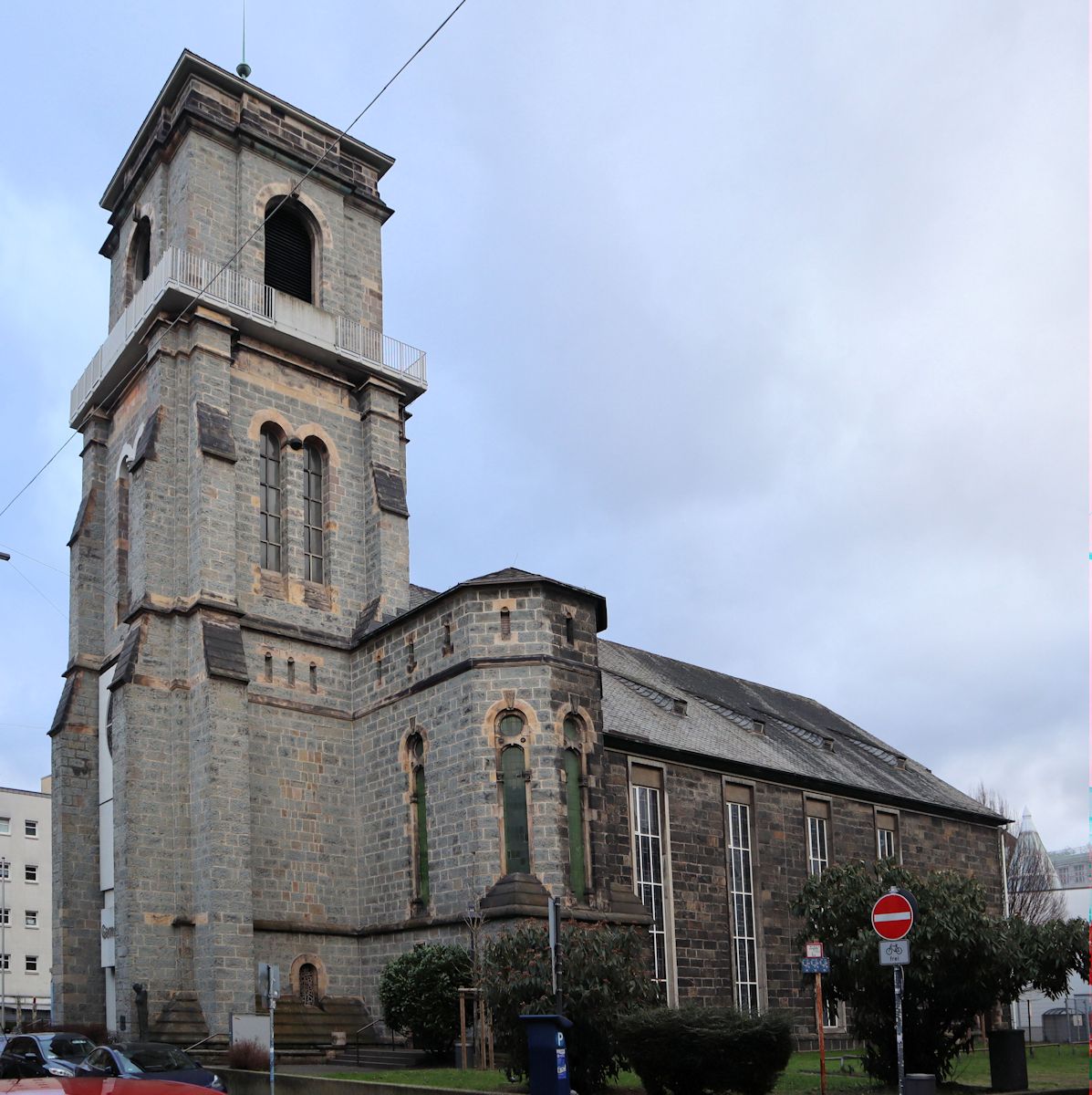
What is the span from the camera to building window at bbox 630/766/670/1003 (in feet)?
105

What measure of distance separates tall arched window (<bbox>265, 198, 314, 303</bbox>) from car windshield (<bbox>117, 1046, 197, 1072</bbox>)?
21059mm

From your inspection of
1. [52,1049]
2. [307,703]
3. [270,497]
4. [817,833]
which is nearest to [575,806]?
[307,703]

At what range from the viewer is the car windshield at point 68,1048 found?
22.5m

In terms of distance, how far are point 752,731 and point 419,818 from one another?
13721mm

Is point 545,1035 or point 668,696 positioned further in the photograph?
point 668,696

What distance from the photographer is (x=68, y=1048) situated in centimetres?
2288

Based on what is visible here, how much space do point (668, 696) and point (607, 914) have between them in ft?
37.4

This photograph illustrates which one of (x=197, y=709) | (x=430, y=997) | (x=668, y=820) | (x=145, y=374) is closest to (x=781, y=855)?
(x=668, y=820)

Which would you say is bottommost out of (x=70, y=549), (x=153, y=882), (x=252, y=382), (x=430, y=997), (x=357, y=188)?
(x=430, y=997)

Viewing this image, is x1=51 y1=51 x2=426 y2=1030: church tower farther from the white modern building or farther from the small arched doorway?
the white modern building

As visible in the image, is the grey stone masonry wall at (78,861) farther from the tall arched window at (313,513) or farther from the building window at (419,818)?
the building window at (419,818)

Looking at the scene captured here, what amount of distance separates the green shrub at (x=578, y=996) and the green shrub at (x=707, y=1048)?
1066mm

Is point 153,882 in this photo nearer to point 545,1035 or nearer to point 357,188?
point 545,1035

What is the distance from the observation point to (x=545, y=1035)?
1755 cm
